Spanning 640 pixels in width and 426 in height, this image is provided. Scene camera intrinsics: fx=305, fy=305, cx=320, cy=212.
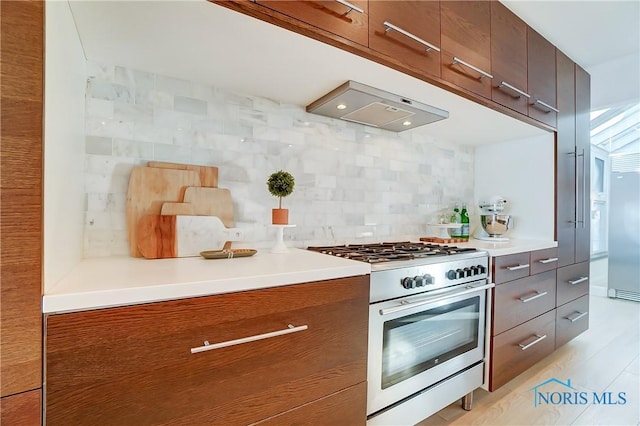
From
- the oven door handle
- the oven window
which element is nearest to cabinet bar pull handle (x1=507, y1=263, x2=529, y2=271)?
the oven door handle

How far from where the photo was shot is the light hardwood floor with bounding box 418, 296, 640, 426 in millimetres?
1604

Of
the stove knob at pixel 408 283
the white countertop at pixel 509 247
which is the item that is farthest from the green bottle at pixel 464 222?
the stove knob at pixel 408 283

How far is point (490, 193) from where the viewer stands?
2572 mm

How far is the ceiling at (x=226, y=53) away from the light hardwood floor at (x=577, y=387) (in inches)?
66.4

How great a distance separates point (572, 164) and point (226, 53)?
267cm

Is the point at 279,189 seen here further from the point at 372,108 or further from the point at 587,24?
the point at 587,24

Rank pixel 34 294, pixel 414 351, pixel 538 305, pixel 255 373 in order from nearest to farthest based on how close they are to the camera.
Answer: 1. pixel 34 294
2. pixel 255 373
3. pixel 414 351
4. pixel 538 305

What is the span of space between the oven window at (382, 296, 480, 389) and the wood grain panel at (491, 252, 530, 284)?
0.66 ft

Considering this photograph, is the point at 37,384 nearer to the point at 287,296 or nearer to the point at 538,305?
the point at 287,296

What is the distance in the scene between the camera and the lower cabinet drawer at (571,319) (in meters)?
2.22

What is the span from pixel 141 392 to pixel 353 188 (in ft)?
4.69

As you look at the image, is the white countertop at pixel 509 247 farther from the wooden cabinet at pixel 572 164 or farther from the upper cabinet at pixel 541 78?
the upper cabinet at pixel 541 78

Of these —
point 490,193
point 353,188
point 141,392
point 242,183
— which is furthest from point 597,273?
point 141,392

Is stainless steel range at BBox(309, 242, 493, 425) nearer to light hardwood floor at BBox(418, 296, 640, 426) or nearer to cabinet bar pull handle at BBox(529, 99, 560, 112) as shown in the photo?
light hardwood floor at BBox(418, 296, 640, 426)
